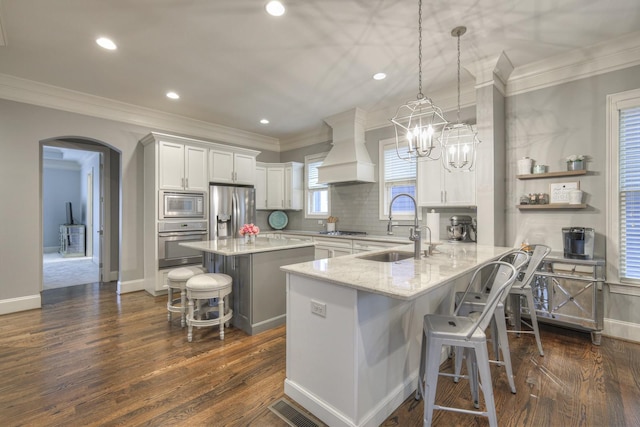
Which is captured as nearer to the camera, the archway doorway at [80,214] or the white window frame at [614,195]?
the white window frame at [614,195]

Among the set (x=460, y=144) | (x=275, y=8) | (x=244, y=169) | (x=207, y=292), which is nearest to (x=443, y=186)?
(x=460, y=144)

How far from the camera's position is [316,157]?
6.08 meters

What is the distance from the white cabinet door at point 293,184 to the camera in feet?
20.5

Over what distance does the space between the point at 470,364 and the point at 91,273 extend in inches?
281

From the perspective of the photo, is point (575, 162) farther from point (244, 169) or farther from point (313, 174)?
point (244, 169)

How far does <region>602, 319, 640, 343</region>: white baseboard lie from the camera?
2814mm

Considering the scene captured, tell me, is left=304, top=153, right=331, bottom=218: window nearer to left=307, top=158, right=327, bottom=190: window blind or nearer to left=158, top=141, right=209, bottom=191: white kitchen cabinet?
left=307, top=158, right=327, bottom=190: window blind

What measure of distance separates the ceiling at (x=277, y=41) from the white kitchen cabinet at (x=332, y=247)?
2.30 meters

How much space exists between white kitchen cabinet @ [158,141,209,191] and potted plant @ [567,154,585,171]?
4.96 metres

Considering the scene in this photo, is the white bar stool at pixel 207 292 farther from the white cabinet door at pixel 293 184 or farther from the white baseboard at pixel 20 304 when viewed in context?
the white cabinet door at pixel 293 184

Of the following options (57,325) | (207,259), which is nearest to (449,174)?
(207,259)

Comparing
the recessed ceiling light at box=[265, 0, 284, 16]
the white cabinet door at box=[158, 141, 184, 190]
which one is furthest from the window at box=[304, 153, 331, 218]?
the recessed ceiling light at box=[265, 0, 284, 16]

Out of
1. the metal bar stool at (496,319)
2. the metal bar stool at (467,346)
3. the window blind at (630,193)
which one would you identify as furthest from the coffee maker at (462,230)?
the metal bar stool at (467,346)

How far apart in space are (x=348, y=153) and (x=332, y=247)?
163 cm
